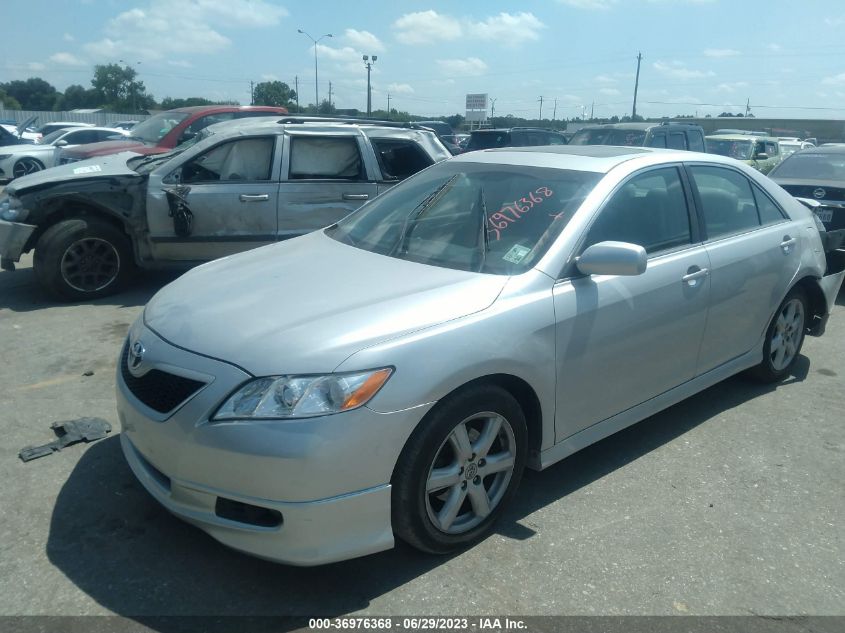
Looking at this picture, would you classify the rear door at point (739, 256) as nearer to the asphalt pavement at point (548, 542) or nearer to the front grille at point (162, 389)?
the asphalt pavement at point (548, 542)

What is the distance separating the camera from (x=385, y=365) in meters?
2.64

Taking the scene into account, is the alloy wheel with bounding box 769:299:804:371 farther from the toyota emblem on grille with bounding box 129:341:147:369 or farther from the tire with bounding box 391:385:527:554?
the toyota emblem on grille with bounding box 129:341:147:369

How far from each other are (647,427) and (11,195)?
5.98 metres

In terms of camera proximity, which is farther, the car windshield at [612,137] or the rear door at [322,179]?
the car windshield at [612,137]

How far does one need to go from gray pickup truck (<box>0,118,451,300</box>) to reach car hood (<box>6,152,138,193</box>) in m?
0.01

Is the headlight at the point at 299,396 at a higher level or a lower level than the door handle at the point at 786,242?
lower

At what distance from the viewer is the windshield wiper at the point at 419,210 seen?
3752 mm

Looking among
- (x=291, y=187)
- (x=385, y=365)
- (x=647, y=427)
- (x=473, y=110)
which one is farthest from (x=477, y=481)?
(x=473, y=110)

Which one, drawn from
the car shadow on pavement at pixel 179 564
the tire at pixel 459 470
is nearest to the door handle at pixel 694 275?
the car shadow on pavement at pixel 179 564

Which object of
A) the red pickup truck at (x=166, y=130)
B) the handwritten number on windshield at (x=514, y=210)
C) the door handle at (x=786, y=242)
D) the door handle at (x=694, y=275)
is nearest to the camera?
the handwritten number on windshield at (x=514, y=210)

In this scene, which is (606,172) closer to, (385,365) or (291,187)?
(385,365)

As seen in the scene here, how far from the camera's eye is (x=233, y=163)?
7.12m

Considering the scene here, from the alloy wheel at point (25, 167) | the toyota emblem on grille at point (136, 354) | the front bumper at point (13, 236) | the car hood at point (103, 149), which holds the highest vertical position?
the car hood at point (103, 149)

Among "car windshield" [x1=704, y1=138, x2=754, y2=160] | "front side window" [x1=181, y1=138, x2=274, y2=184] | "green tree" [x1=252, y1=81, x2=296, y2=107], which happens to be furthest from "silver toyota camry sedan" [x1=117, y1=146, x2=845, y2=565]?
"green tree" [x1=252, y1=81, x2=296, y2=107]
